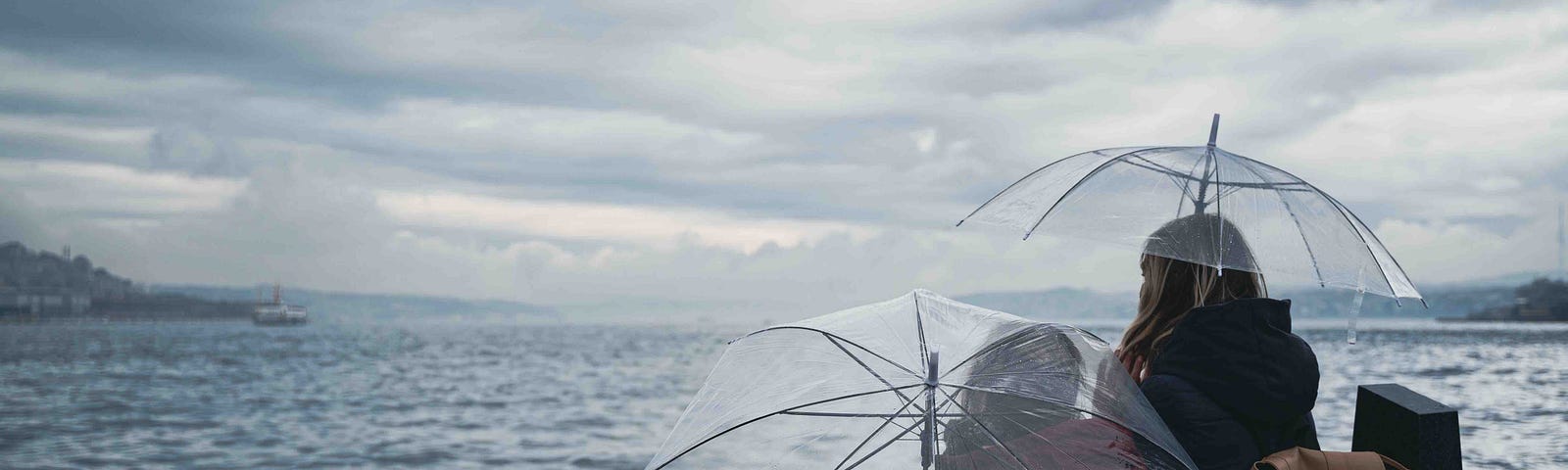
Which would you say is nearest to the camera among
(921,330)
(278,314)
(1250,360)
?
(1250,360)

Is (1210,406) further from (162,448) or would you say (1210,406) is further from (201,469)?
(162,448)

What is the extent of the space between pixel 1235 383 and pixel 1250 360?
0.06m

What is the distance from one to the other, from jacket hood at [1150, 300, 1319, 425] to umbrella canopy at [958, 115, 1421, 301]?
0.67 meters

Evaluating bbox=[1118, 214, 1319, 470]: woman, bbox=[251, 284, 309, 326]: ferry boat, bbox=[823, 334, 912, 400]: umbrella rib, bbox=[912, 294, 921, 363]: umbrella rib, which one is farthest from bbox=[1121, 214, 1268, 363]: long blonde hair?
bbox=[251, 284, 309, 326]: ferry boat

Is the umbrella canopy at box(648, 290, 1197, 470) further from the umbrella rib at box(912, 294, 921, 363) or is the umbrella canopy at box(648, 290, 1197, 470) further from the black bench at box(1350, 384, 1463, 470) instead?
the black bench at box(1350, 384, 1463, 470)

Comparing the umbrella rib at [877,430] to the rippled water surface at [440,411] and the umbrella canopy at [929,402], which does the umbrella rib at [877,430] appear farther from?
the rippled water surface at [440,411]

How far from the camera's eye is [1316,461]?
2.73 m

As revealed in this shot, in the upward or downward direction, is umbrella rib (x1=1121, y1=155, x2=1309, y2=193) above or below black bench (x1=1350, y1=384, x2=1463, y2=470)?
above

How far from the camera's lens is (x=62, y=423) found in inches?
1101

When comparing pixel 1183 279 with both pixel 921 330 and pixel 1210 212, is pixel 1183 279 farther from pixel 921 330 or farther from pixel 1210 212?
pixel 921 330

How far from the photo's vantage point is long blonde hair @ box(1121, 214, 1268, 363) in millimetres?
3152

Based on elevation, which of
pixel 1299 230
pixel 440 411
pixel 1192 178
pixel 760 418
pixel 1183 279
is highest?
pixel 1192 178

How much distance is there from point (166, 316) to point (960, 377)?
217188 mm

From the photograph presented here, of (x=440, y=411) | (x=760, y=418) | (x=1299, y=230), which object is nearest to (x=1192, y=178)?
(x=1299, y=230)
